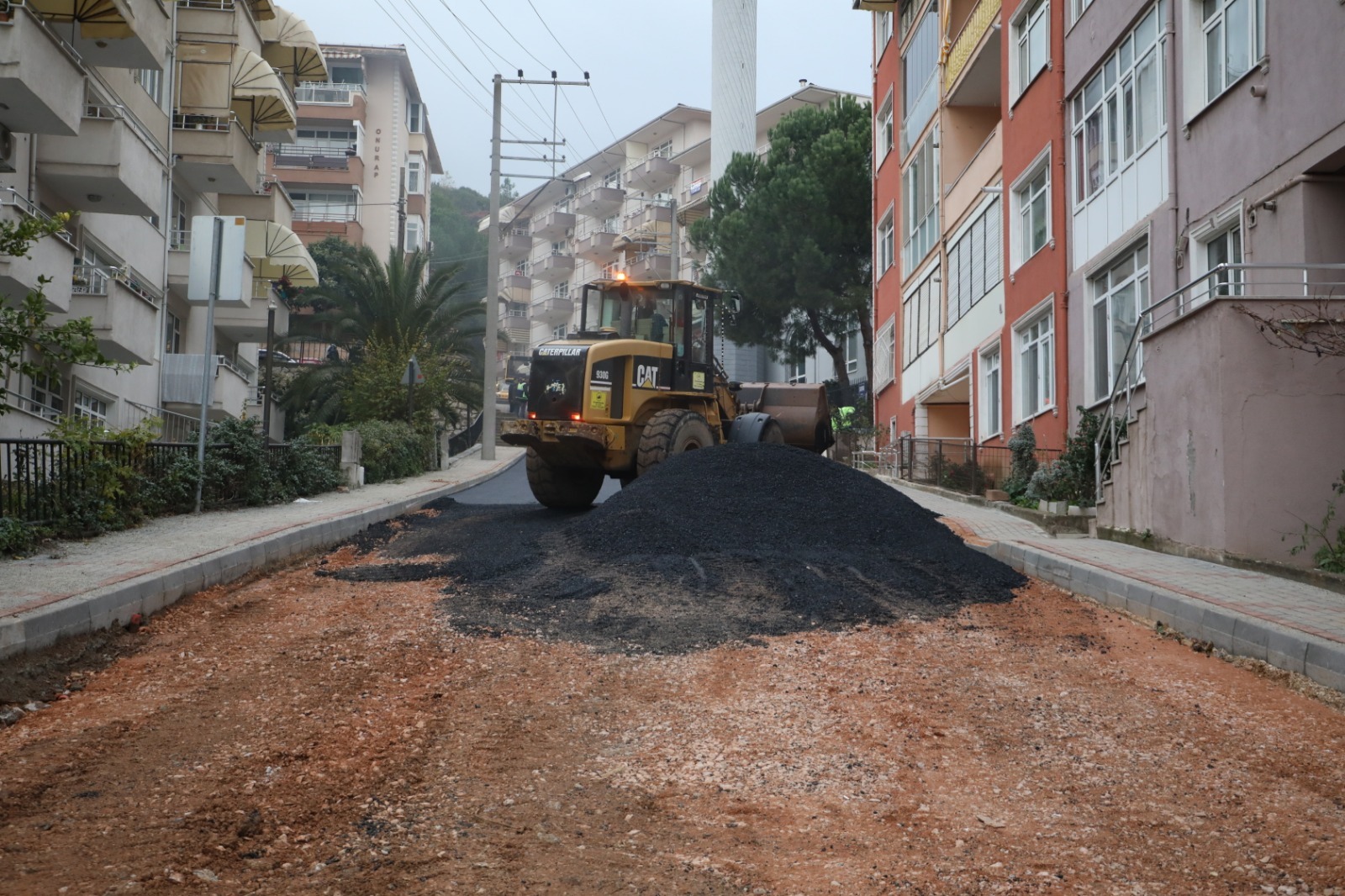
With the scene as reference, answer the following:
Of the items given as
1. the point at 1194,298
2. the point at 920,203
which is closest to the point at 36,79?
the point at 1194,298

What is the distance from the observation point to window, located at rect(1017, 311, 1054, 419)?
21642mm

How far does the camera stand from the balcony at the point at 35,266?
57.6 ft

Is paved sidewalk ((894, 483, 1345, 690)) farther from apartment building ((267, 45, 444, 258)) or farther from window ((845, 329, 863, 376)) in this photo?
apartment building ((267, 45, 444, 258))

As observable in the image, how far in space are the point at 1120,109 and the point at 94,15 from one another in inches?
632

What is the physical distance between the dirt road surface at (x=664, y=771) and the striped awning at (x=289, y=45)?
28781mm

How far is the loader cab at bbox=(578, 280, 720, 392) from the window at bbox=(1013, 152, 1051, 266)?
23.8ft

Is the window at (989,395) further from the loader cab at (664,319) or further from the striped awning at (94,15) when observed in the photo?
the striped awning at (94,15)

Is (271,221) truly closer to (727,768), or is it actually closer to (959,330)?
(959,330)

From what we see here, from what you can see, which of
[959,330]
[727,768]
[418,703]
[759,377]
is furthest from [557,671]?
[759,377]

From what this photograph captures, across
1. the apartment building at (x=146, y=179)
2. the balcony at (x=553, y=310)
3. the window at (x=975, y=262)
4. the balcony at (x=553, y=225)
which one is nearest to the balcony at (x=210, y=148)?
the apartment building at (x=146, y=179)

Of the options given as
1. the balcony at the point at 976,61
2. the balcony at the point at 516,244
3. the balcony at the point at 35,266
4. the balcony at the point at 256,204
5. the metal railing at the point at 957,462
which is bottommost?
the metal railing at the point at 957,462

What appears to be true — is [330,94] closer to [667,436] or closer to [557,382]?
[557,382]

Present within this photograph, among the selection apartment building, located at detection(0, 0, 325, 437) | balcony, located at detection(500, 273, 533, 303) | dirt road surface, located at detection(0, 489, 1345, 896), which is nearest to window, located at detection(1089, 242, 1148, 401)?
dirt road surface, located at detection(0, 489, 1345, 896)

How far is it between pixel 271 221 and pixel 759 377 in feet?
117
